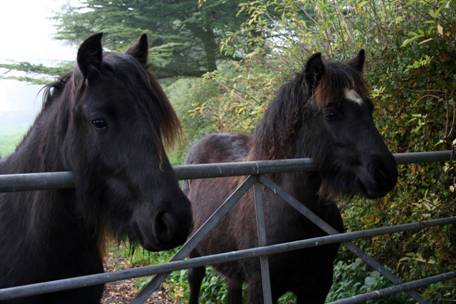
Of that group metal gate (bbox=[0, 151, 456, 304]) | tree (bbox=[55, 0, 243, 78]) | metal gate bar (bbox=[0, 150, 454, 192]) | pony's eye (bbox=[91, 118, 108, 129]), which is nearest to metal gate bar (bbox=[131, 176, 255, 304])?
metal gate (bbox=[0, 151, 456, 304])

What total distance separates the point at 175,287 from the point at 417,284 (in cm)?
440

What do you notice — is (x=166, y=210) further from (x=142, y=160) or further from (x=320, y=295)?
(x=320, y=295)

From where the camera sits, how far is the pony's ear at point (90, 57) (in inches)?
81.8

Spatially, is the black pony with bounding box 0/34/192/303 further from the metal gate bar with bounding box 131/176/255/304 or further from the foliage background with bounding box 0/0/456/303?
the foliage background with bounding box 0/0/456/303

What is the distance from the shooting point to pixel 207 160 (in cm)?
529

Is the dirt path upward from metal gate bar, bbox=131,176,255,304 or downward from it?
downward

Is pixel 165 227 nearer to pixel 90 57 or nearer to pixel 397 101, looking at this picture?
pixel 90 57

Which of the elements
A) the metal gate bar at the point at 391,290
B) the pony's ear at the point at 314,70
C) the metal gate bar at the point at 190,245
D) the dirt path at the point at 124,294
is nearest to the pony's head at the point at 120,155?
the metal gate bar at the point at 190,245

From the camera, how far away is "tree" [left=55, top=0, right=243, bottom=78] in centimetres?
1281

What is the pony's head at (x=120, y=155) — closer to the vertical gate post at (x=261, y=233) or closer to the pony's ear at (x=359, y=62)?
the vertical gate post at (x=261, y=233)

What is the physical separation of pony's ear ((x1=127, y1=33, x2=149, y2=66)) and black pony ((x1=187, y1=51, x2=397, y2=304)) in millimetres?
1359

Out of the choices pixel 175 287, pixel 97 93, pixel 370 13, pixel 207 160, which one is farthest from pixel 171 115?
pixel 175 287

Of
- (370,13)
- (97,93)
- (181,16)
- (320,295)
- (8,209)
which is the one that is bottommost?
(320,295)

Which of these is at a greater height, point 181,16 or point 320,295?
point 181,16
